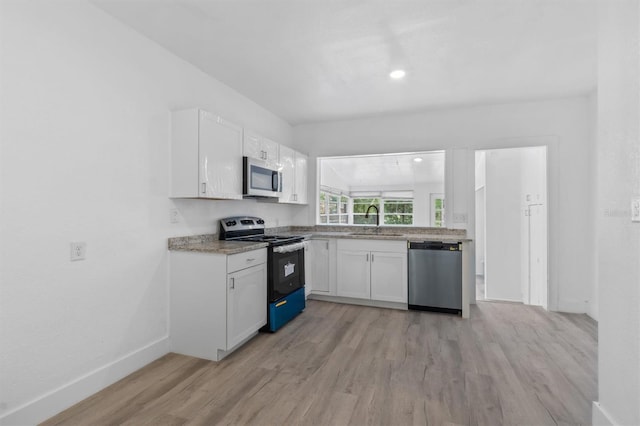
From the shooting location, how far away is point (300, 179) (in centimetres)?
455

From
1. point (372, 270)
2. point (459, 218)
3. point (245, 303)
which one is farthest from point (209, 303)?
point (459, 218)

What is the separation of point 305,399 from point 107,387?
138cm

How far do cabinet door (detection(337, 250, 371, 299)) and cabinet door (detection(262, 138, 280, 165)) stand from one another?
1.47 m

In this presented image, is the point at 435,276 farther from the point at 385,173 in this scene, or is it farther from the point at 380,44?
the point at 385,173

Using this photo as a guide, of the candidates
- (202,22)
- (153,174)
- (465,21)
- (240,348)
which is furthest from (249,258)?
(465,21)

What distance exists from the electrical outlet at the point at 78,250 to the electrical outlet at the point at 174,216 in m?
0.73

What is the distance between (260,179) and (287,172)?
2.61ft

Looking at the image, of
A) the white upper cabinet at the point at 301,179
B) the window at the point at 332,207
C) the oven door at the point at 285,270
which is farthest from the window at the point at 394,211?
the oven door at the point at 285,270

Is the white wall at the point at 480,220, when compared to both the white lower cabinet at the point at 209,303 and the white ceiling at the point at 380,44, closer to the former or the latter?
the white ceiling at the point at 380,44

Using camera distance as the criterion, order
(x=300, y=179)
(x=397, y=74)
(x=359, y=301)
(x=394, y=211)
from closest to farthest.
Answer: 1. (x=397, y=74)
2. (x=359, y=301)
3. (x=300, y=179)
4. (x=394, y=211)

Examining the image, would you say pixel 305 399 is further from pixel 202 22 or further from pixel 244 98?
pixel 244 98

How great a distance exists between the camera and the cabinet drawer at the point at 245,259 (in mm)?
2527

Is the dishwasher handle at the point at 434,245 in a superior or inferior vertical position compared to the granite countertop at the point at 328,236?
inferior

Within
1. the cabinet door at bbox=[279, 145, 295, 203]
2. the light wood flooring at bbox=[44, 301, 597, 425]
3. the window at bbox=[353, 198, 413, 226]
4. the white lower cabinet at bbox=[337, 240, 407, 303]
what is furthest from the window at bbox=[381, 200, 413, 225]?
the light wood flooring at bbox=[44, 301, 597, 425]
